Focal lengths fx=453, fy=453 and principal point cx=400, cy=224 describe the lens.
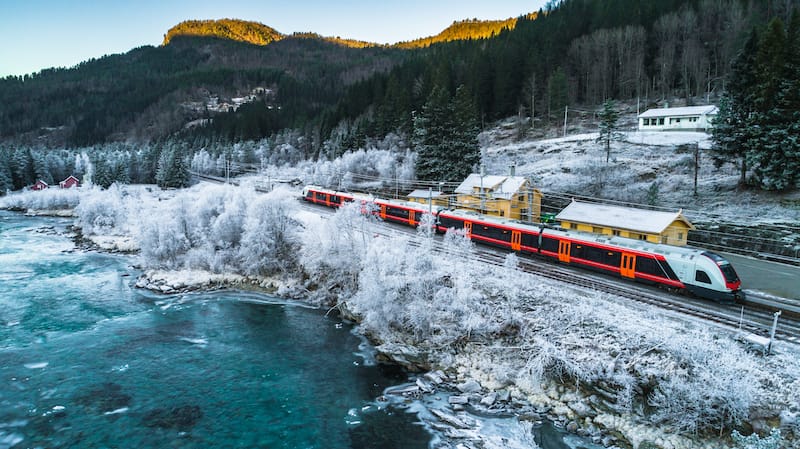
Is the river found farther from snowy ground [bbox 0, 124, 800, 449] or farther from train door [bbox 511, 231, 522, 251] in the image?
train door [bbox 511, 231, 522, 251]

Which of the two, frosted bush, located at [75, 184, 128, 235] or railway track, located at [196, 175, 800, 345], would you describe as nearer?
railway track, located at [196, 175, 800, 345]

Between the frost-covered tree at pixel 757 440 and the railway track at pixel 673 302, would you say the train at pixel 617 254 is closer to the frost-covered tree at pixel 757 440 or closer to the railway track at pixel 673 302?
the railway track at pixel 673 302

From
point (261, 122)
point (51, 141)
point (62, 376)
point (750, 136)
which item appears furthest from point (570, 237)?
point (51, 141)

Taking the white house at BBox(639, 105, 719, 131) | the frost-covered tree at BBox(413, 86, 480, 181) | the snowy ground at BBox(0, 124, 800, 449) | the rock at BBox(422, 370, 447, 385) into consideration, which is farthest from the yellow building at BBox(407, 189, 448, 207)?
the white house at BBox(639, 105, 719, 131)

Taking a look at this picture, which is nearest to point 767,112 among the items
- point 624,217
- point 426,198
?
point 624,217

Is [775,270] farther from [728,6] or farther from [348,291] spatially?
[728,6]

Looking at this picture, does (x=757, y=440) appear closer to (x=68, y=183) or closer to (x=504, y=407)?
(x=504, y=407)
